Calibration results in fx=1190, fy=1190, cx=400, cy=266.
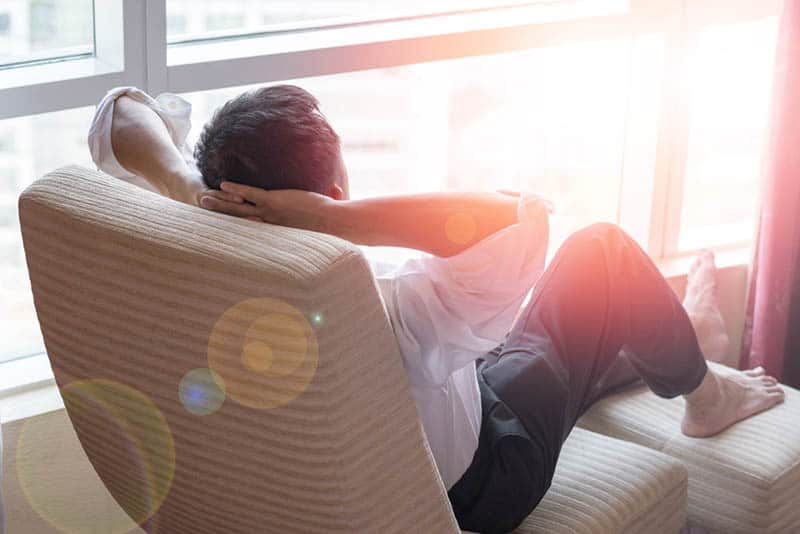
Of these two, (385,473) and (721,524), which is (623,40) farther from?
(385,473)

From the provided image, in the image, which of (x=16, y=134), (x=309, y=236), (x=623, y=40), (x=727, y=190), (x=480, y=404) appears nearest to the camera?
(x=309, y=236)

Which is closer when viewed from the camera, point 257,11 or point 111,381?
point 111,381

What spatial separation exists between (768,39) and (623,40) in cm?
Answer: 43

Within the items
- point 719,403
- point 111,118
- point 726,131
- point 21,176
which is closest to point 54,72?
point 21,176

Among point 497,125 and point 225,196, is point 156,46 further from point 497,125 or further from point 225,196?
point 497,125

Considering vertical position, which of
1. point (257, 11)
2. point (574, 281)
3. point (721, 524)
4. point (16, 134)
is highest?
point (257, 11)

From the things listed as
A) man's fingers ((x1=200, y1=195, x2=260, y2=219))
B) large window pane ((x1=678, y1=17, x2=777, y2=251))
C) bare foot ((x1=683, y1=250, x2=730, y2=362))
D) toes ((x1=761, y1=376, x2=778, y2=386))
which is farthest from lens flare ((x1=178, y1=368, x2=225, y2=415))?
large window pane ((x1=678, y1=17, x2=777, y2=251))

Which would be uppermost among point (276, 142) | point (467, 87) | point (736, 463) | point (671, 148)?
point (276, 142)

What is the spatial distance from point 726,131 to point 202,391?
2041 millimetres

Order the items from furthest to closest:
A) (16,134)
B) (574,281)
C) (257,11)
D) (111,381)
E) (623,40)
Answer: (623,40) → (257,11) → (16,134) → (574,281) → (111,381)

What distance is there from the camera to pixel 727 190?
306 centimetres

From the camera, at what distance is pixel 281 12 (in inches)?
89.7

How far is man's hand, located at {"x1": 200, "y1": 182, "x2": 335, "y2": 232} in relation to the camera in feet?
4.51

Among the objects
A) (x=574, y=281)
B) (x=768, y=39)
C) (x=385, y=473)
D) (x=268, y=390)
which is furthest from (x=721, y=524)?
(x=768, y=39)
